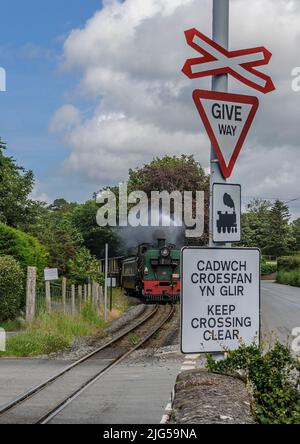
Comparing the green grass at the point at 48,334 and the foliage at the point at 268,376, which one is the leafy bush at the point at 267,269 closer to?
the green grass at the point at 48,334

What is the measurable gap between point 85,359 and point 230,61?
11.7 metres

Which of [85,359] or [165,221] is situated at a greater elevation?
[165,221]

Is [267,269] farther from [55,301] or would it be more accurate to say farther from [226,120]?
[226,120]

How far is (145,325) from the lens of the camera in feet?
85.0

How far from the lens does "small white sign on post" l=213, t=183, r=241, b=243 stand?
5160 millimetres

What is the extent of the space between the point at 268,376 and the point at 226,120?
2.00m

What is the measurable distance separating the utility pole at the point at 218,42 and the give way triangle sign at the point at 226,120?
69mm

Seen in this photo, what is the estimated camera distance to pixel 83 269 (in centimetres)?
4162

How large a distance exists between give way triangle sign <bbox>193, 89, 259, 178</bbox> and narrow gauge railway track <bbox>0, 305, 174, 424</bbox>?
474 cm

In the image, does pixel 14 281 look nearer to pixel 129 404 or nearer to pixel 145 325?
pixel 145 325

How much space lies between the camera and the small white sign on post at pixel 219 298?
16.2ft

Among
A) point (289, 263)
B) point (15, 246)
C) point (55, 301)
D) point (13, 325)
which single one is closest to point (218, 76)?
point (13, 325)

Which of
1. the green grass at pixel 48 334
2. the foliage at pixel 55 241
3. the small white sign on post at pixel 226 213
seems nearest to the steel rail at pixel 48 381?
the green grass at pixel 48 334
